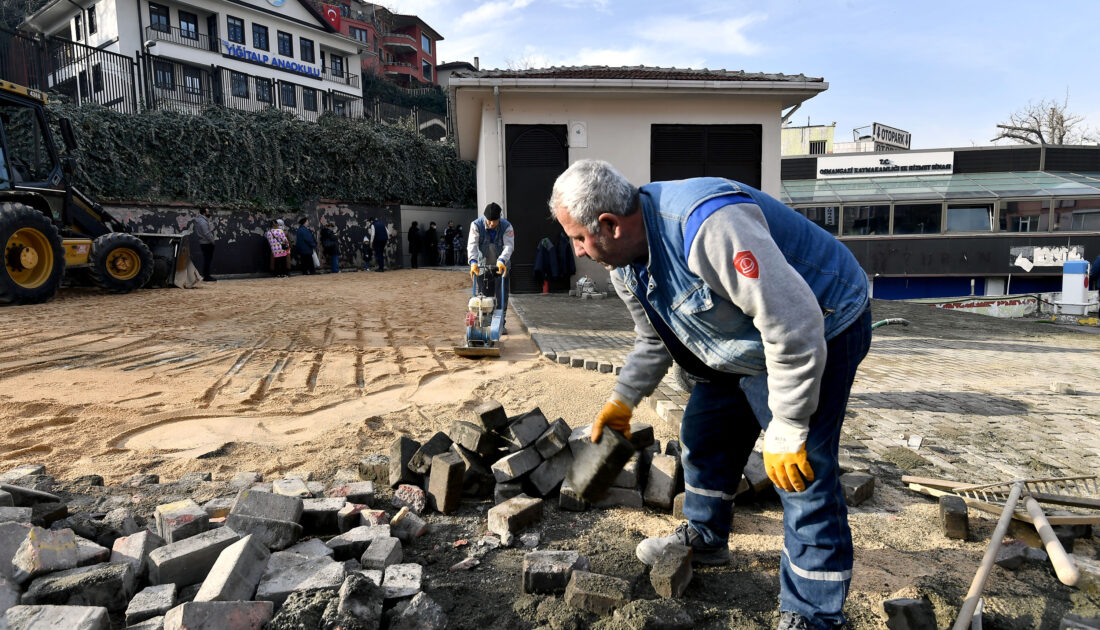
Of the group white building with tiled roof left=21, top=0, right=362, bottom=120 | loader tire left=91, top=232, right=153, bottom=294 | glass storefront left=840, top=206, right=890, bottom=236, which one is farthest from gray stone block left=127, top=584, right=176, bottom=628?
glass storefront left=840, top=206, right=890, bottom=236

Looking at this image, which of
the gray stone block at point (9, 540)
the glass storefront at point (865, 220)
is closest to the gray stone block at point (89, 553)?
the gray stone block at point (9, 540)

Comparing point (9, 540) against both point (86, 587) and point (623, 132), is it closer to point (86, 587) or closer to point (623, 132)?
point (86, 587)

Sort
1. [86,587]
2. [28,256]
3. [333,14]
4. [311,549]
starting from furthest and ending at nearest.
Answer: [333,14], [28,256], [311,549], [86,587]

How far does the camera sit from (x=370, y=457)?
12.4 ft

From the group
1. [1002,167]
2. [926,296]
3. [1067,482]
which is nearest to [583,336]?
[1067,482]

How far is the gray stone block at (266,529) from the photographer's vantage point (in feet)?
8.83

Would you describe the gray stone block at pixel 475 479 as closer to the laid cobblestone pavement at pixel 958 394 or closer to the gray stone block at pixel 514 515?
the gray stone block at pixel 514 515

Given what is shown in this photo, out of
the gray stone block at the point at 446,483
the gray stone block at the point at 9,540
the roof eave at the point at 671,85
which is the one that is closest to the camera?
the gray stone block at the point at 9,540

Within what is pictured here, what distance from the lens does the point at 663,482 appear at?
3250 mm

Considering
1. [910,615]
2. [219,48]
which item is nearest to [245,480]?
[910,615]

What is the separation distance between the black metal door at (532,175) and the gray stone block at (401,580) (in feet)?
35.9

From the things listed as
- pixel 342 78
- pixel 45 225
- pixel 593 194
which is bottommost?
pixel 593 194

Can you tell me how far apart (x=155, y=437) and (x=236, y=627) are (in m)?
2.96

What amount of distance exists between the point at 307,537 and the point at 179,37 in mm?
35651
